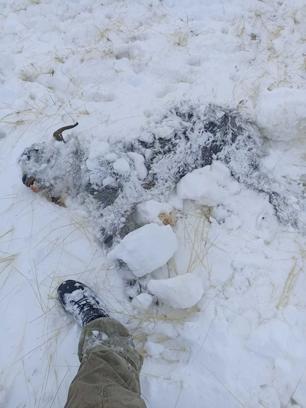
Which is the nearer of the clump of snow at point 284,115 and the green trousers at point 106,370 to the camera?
the green trousers at point 106,370

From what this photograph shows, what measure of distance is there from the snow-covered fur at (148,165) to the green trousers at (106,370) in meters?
0.61

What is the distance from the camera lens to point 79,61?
3.81 meters

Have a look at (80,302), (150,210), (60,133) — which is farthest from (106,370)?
(60,133)

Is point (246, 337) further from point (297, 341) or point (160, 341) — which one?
point (160, 341)

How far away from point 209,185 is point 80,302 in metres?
1.09

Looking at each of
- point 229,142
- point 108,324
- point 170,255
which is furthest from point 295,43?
point 108,324

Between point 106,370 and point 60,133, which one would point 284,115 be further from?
point 106,370

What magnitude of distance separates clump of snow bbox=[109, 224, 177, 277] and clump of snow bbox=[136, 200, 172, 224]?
0.55ft

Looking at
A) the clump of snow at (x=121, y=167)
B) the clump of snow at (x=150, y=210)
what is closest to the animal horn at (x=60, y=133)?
the clump of snow at (x=121, y=167)

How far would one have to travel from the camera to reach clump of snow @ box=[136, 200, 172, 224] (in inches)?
105

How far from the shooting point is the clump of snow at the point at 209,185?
274 centimetres

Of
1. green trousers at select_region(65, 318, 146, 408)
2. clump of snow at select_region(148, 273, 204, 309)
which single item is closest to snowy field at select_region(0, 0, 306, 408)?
clump of snow at select_region(148, 273, 204, 309)

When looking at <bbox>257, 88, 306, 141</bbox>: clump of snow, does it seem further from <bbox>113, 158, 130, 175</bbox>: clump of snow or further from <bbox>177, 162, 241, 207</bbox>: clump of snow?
<bbox>113, 158, 130, 175</bbox>: clump of snow

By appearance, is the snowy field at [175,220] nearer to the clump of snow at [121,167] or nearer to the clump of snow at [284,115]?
the clump of snow at [284,115]
